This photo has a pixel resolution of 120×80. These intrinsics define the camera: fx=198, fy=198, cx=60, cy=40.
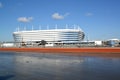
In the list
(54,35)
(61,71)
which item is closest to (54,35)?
(54,35)

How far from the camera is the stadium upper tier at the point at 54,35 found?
123m

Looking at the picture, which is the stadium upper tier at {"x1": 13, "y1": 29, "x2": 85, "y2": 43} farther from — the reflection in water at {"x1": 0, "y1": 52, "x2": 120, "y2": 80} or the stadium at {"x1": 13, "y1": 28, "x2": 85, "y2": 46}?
the reflection in water at {"x1": 0, "y1": 52, "x2": 120, "y2": 80}

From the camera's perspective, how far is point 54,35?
124 meters

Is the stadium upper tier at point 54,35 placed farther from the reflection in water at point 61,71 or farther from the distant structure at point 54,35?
the reflection in water at point 61,71

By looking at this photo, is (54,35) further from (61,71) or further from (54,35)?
(61,71)

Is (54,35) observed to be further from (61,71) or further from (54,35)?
(61,71)

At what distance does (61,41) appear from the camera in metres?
123

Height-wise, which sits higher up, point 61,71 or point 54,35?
point 54,35

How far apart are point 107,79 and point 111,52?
1132 inches

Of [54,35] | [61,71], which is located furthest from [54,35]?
[61,71]

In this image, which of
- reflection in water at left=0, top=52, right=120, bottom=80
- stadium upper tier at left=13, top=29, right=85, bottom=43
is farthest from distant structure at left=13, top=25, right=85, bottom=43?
reflection in water at left=0, top=52, right=120, bottom=80

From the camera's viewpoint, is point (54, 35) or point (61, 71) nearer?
point (61, 71)

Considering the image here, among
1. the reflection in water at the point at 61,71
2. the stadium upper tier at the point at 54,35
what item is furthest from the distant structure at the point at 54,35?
the reflection in water at the point at 61,71

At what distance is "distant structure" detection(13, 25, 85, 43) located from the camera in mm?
123106
